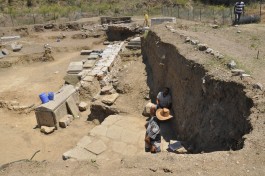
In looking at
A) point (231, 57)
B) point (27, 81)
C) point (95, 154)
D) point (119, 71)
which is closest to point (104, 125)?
point (95, 154)

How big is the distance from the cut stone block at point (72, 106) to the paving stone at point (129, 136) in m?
2.32

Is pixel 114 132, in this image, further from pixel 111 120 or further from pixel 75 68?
pixel 75 68

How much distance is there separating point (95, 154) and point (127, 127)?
1642mm

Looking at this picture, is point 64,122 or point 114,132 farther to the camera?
point 64,122

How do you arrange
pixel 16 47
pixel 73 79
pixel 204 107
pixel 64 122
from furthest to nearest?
pixel 16 47 → pixel 73 79 → pixel 64 122 → pixel 204 107

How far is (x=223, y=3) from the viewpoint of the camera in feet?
91.0

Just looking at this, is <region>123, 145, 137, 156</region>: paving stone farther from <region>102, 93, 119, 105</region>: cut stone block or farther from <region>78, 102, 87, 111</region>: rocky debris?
<region>78, 102, 87, 111</region>: rocky debris

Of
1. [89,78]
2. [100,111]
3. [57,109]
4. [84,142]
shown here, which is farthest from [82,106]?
[84,142]

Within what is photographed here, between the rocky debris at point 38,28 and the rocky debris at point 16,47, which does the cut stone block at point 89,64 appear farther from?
the rocky debris at point 38,28

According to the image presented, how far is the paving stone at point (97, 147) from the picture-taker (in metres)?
6.92

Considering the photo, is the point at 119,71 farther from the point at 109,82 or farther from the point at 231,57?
the point at 231,57

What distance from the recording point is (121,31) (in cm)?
1842

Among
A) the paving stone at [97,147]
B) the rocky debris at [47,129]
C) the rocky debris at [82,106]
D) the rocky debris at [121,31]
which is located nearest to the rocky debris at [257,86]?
the paving stone at [97,147]

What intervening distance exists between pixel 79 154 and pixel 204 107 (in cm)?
282
